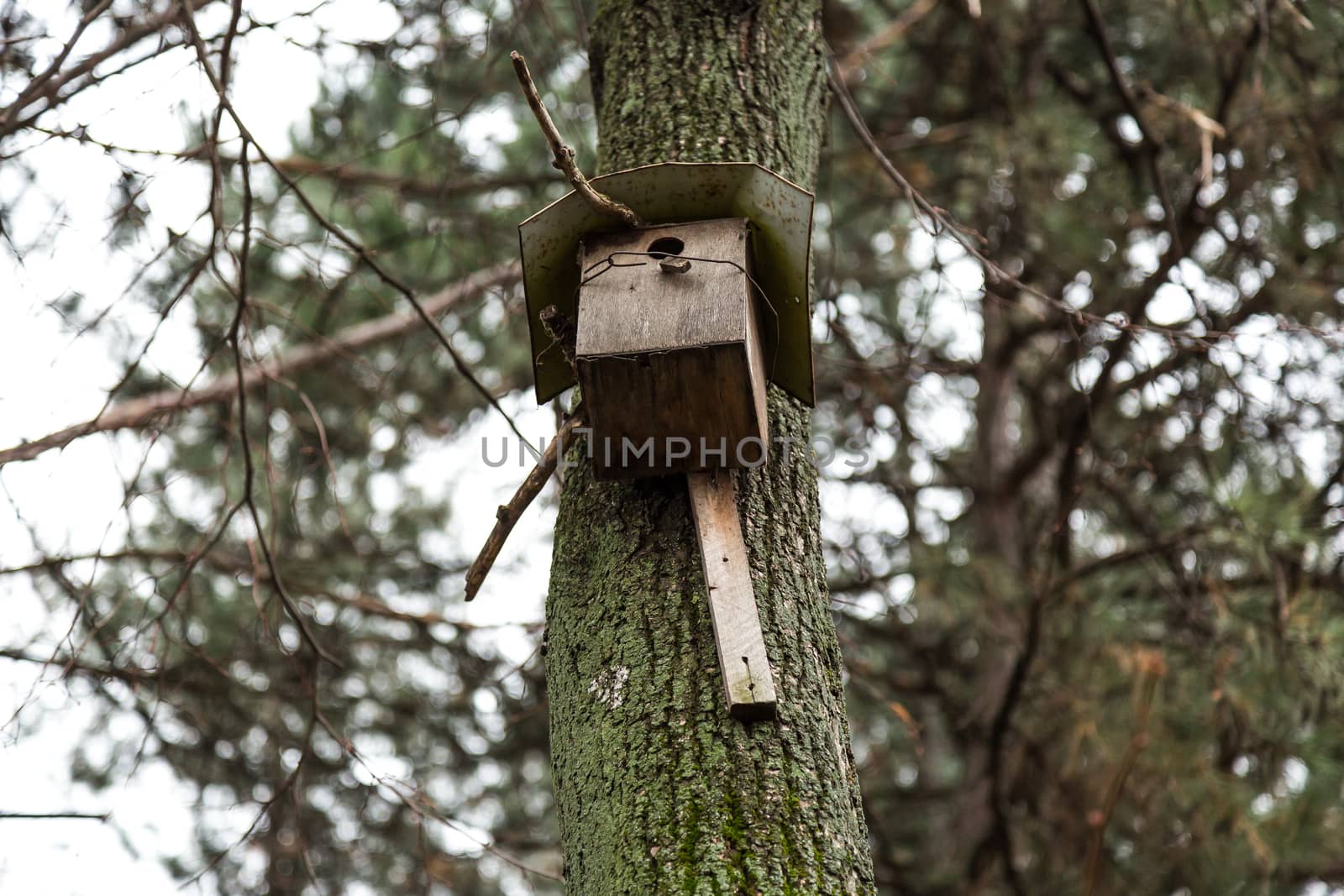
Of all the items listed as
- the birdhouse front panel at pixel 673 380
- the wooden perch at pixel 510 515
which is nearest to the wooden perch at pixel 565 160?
the birdhouse front panel at pixel 673 380

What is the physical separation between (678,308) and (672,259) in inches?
3.8

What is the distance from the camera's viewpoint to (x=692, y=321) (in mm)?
1925

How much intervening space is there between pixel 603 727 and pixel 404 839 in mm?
5122

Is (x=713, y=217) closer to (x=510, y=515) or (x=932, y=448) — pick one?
(x=510, y=515)

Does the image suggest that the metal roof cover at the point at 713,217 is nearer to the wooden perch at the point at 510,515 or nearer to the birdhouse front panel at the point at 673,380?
the birdhouse front panel at the point at 673,380

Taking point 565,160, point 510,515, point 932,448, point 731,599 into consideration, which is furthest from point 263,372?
point 932,448

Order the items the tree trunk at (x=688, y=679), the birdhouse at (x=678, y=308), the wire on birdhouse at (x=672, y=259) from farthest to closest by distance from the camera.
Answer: the wire on birdhouse at (x=672, y=259) < the birdhouse at (x=678, y=308) < the tree trunk at (x=688, y=679)

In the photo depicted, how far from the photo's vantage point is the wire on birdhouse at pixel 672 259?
2.00 meters

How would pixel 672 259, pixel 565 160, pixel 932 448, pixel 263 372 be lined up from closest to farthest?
pixel 565 160 < pixel 672 259 < pixel 263 372 < pixel 932 448

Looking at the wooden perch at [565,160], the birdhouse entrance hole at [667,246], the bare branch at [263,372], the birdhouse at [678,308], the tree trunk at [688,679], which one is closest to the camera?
the tree trunk at [688,679]

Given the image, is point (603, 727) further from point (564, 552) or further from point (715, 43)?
point (715, 43)

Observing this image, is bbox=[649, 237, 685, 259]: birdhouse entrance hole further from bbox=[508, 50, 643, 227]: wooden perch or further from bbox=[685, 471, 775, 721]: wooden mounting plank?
bbox=[685, 471, 775, 721]: wooden mounting plank

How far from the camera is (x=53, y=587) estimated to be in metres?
4.03

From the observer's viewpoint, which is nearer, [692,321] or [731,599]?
[731,599]
